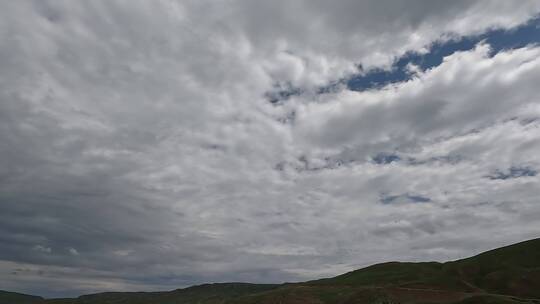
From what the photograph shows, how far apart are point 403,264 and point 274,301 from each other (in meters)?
64.7

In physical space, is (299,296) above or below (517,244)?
below

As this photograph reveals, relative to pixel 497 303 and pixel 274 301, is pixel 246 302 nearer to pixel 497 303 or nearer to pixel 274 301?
pixel 274 301

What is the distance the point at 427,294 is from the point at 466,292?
11.0m

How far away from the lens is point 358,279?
174375 mm

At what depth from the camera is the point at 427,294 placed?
125m

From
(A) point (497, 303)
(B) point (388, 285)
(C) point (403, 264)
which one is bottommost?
(A) point (497, 303)

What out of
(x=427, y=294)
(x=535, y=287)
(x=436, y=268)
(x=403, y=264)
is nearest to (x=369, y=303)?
(x=427, y=294)

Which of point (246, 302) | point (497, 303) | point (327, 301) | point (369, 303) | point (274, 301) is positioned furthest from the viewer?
point (246, 302)

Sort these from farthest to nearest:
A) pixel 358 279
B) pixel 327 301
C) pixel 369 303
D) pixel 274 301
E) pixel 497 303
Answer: pixel 358 279
pixel 274 301
pixel 327 301
pixel 369 303
pixel 497 303

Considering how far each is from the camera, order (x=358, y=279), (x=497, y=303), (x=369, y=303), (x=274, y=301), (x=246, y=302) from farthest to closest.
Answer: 1. (x=358, y=279)
2. (x=246, y=302)
3. (x=274, y=301)
4. (x=369, y=303)
5. (x=497, y=303)

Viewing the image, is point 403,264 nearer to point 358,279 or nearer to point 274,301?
point 358,279


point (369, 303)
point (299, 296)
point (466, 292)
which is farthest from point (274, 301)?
point (466, 292)

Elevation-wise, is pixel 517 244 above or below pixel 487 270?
above

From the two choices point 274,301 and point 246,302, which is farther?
point 246,302
